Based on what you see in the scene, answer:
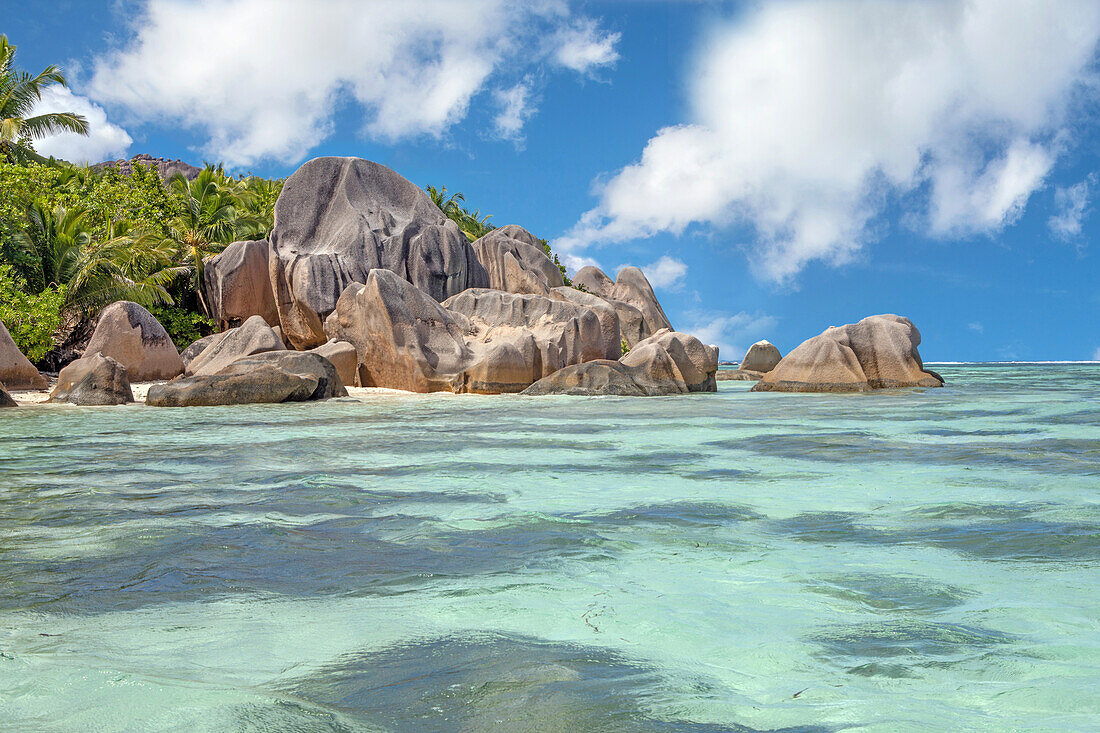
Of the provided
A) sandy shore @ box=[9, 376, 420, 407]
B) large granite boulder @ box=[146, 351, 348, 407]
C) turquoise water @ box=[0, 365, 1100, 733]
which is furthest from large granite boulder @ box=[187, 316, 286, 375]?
turquoise water @ box=[0, 365, 1100, 733]

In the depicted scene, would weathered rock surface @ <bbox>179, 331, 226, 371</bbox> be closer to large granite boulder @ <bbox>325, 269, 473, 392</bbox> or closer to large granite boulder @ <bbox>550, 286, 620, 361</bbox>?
large granite boulder @ <bbox>325, 269, 473, 392</bbox>

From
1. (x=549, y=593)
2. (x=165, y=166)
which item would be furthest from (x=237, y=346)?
(x=165, y=166)

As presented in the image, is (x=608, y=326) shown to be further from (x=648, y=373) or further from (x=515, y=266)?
(x=515, y=266)

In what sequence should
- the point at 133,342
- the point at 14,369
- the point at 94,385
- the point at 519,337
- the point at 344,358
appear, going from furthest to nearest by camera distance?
the point at 519,337
the point at 344,358
the point at 133,342
the point at 14,369
the point at 94,385

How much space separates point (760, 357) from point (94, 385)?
23688mm

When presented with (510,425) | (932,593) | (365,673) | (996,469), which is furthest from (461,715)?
(510,425)

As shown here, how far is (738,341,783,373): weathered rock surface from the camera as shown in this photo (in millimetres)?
31484

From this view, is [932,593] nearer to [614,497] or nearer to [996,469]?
[614,497]

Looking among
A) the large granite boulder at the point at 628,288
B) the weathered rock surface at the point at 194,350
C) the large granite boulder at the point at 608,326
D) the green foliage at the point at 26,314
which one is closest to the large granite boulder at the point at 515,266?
the large granite boulder at the point at 608,326

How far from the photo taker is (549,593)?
2.86 metres

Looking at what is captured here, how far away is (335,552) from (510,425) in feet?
20.9

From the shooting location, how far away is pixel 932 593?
9.30 ft

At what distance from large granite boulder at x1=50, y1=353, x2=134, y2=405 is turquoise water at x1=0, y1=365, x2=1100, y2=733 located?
723 cm

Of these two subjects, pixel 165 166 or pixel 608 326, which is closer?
pixel 608 326
